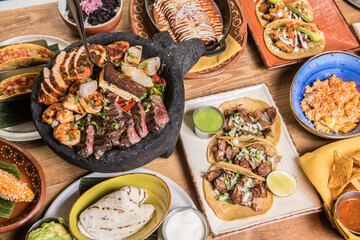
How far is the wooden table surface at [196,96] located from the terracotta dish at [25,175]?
162mm

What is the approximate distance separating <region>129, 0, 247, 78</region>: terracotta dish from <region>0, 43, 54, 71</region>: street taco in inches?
30.6

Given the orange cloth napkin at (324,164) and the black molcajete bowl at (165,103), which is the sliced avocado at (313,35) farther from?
the black molcajete bowl at (165,103)

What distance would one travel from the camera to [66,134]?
6.25ft

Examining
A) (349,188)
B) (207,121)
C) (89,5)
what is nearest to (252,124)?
(207,121)

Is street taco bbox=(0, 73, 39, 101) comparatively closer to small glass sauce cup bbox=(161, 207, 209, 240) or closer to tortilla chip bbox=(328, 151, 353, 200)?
small glass sauce cup bbox=(161, 207, 209, 240)

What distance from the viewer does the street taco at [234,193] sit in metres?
2.44

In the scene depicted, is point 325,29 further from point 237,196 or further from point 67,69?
point 67,69

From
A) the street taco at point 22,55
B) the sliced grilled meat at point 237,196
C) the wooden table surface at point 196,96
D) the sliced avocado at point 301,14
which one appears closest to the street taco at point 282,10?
the sliced avocado at point 301,14

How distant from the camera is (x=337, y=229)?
2.51 m

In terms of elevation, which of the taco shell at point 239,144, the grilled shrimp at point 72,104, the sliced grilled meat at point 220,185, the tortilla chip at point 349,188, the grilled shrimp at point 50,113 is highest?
the grilled shrimp at point 72,104

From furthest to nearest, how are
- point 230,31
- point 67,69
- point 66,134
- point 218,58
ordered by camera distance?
point 230,31, point 218,58, point 67,69, point 66,134

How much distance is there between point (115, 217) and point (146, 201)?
0.28 m

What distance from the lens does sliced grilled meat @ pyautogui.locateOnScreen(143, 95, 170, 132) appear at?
1942 mm

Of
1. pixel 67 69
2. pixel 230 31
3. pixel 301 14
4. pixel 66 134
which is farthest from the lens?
pixel 301 14
